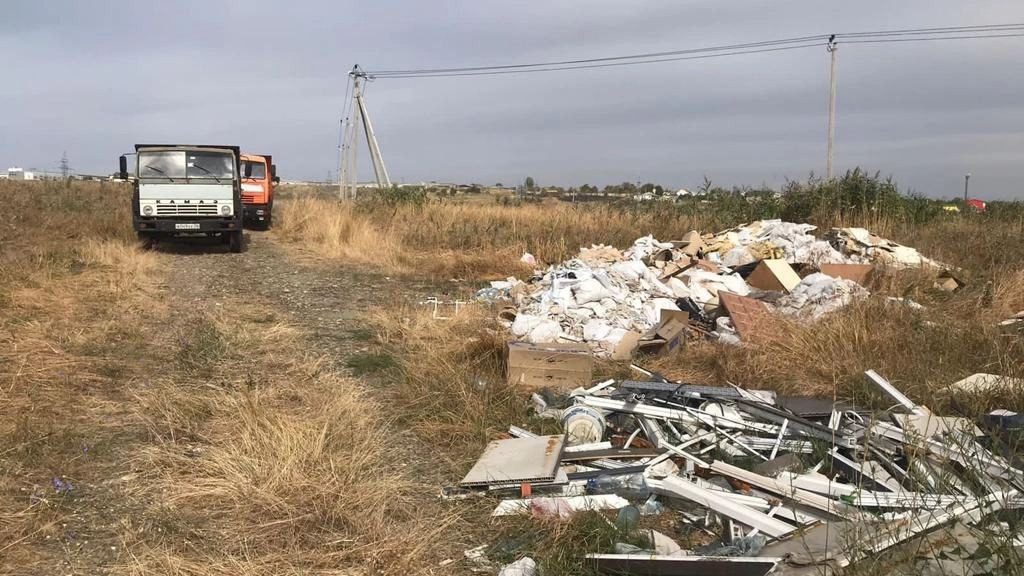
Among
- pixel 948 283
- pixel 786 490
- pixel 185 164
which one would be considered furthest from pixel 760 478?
pixel 185 164

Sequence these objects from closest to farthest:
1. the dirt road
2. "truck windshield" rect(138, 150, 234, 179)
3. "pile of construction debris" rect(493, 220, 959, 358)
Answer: "pile of construction debris" rect(493, 220, 959, 358) < the dirt road < "truck windshield" rect(138, 150, 234, 179)

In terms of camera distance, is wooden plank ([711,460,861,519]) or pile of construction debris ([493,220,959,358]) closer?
wooden plank ([711,460,861,519])

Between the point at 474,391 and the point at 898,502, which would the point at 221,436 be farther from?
the point at 898,502

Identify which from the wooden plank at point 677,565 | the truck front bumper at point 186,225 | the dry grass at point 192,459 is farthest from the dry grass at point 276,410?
the truck front bumper at point 186,225

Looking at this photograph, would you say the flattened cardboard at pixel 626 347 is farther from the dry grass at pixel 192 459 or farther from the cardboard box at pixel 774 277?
the cardboard box at pixel 774 277

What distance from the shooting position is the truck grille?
42.9 feet

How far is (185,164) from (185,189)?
1.58 feet

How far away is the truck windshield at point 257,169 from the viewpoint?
1911 centimetres

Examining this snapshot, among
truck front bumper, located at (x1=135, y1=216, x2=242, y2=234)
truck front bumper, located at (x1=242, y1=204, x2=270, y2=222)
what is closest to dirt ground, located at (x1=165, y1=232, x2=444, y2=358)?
truck front bumper, located at (x1=135, y1=216, x2=242, y2=234)

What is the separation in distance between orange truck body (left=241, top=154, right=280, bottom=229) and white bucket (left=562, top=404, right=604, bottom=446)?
16486 mm

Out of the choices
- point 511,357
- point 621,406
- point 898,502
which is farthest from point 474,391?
point 898,502

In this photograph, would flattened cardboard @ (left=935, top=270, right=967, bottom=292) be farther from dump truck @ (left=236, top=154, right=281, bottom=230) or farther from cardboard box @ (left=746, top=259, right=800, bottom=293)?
dump truck @ (left=236, top=154, right=281, bottom=230)

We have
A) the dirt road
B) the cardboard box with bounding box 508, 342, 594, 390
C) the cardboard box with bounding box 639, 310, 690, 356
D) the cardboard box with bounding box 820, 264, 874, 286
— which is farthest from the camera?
the cardboard box with bounding box 820, 264, 874, 286

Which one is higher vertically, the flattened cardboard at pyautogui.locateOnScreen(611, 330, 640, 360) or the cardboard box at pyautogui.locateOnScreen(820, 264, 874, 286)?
the cardboard box at pyautogui.locateOnScreen(820, 264, 874, 286)
